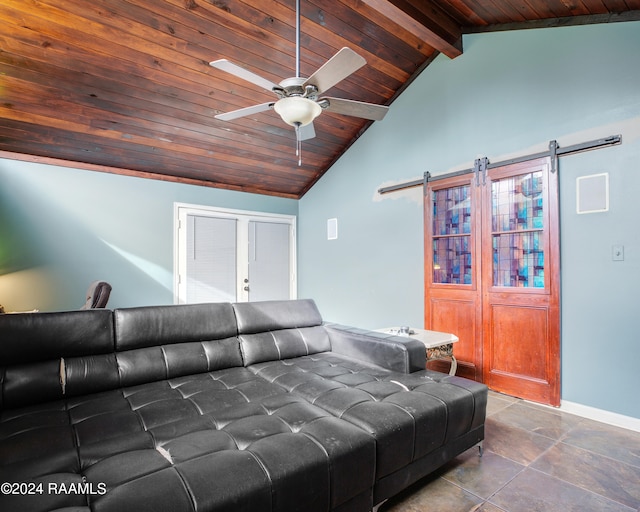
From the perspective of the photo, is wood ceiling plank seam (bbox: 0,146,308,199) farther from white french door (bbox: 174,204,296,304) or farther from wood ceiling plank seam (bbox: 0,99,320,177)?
wood ceiling plank seam (bbox: 0,99,320,177)

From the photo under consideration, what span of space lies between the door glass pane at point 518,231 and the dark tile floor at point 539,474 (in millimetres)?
1222

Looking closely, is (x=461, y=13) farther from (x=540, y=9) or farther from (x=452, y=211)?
(x=452, y=211)

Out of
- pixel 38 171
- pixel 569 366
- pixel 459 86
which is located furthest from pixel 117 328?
pixel 459 86

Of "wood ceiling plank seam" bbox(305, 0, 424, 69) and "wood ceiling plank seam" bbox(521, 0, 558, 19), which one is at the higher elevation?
"wood ceiling plank seam" bbox(305, 0, 424, 69)

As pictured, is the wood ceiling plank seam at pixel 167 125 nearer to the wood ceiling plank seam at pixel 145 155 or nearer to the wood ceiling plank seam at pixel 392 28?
the wood ceiling plank seam at pixel 145 155

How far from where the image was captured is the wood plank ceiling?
109 inches

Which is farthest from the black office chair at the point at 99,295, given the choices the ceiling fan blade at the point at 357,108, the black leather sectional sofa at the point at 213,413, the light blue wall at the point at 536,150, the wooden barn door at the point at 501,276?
the wooden barn door at the point at 501,276

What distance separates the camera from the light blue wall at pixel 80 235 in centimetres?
363

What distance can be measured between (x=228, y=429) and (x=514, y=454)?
72.4 inches

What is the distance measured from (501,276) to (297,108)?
2.49 meters

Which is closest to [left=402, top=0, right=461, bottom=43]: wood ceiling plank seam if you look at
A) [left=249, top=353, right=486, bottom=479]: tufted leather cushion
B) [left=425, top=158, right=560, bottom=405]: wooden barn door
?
[left=425, top=158, right=560, bottom=405]: wooden barn door

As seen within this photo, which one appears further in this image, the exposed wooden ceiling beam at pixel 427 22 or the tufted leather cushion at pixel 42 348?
the exposed wooden ceiling beam at pixel 427 22

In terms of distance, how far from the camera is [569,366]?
287cm

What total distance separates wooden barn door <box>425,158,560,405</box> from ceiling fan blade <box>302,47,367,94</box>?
206cm
